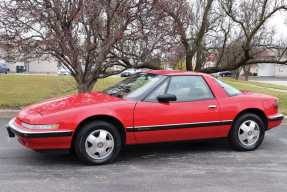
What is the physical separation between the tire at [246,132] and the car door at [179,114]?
0.39 m

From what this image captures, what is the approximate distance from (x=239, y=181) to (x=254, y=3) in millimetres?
9169

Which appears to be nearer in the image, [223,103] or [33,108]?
[33,108]

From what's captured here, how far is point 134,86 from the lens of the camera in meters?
5.11

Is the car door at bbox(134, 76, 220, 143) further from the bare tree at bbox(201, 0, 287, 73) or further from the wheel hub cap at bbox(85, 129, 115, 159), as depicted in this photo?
the bare tree at bbox(201, 0, 287, 73)

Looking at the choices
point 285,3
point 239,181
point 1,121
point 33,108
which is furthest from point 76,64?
point 285,3

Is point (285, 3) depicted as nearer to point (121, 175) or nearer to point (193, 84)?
point (193, 84)

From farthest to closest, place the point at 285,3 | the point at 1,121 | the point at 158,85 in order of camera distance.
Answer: the point at 285,3
the point at 1,121
the point at 158,85

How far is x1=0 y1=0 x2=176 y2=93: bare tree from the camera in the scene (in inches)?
296

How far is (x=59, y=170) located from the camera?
4188 mm

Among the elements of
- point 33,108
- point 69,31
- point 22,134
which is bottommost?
point 22,134

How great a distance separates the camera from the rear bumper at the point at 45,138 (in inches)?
160

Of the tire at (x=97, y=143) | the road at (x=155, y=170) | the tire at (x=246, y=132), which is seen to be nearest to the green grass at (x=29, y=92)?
the road at (x=155, y=170)

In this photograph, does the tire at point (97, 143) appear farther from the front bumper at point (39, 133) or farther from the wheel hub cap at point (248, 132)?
the wheel hub cap at point (248, 132)

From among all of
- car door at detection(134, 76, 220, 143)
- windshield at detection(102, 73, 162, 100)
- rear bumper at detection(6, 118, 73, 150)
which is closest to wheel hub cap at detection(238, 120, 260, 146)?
car door at detection(134, 76, 220, 143)
